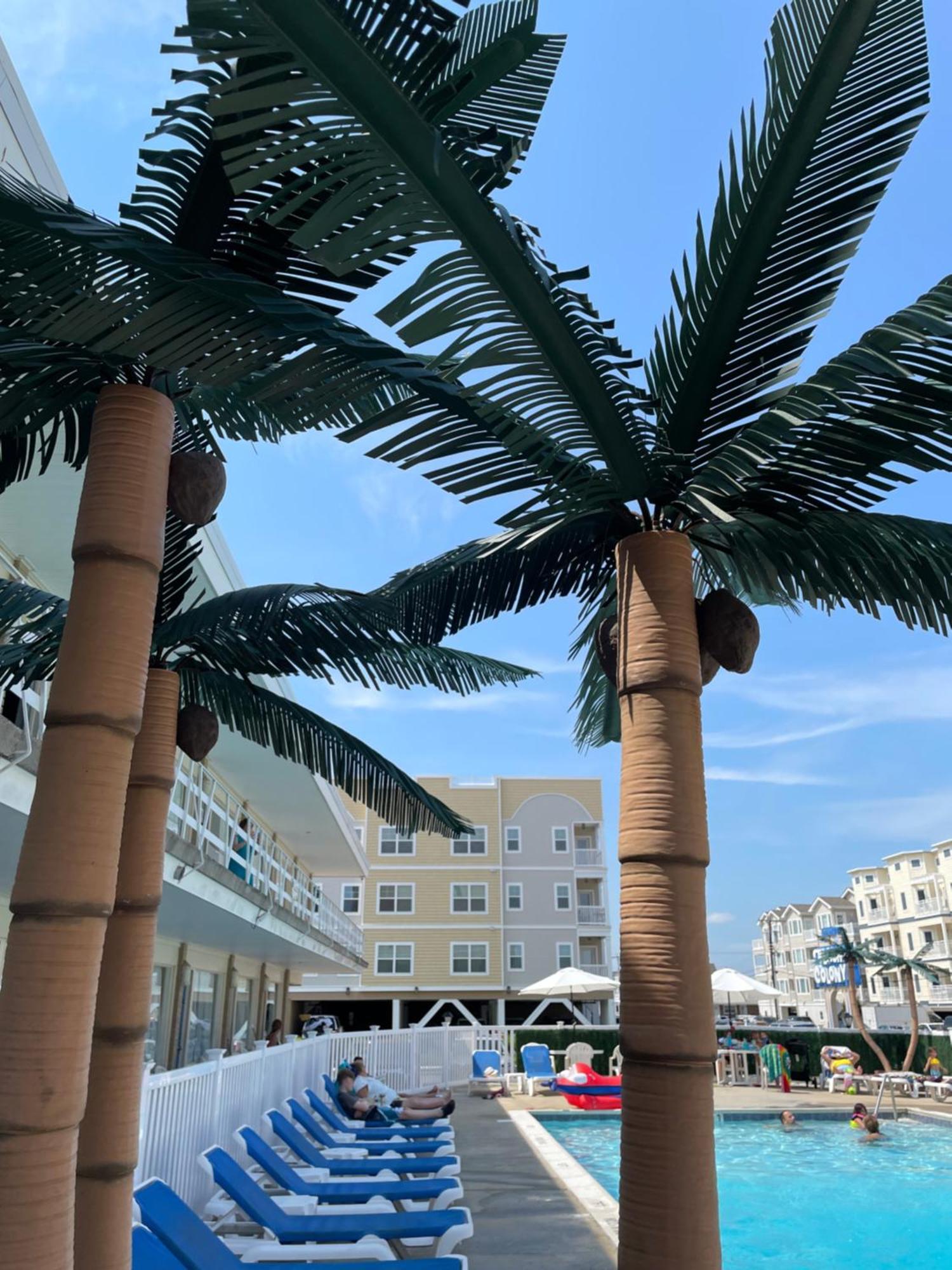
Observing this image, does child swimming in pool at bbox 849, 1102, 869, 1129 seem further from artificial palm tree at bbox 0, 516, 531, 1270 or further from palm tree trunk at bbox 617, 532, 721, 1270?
palm tree trunk at bbox 617, 532, 721, 1270

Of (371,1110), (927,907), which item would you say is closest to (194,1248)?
(371,1110)

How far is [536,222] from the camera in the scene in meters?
2.85

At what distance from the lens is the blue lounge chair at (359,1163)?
1016 centimetres

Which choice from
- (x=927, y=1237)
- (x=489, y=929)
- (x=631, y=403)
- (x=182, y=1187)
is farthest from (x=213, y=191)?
(x=489, y=929)

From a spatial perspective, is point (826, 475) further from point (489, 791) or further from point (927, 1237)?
point (489, 791)

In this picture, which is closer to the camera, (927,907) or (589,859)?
(589,859)

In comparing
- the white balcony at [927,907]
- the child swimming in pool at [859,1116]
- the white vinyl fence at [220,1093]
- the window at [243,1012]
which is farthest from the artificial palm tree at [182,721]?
the white balcony at [927,907]

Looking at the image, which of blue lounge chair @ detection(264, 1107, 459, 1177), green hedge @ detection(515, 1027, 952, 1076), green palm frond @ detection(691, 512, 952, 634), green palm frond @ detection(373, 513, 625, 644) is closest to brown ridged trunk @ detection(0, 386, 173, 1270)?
green palm frond @ detection(373, 513, 625, 644)

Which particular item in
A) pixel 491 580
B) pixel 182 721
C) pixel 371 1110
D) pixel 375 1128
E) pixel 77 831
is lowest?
pixel 375 1128

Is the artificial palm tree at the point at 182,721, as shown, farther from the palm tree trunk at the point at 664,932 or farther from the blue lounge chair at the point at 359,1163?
the blue lounge chair at the point at 359,1163

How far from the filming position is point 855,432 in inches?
116

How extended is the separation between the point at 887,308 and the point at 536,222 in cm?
117

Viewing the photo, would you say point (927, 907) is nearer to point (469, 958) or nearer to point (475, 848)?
point (475, 848)

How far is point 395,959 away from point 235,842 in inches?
1014
